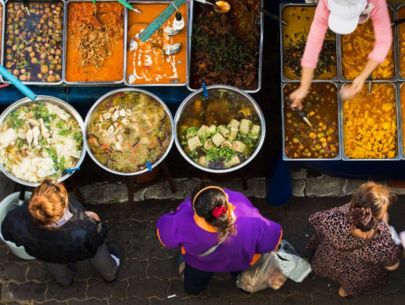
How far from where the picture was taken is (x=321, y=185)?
4.55m

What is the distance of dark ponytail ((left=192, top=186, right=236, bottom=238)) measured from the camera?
9.25 feet

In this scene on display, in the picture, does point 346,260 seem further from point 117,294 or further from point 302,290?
point 117,294

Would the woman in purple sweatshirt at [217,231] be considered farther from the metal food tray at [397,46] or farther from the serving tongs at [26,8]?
the serving tongs at [26,8]

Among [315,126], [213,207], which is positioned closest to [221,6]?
[315,126]

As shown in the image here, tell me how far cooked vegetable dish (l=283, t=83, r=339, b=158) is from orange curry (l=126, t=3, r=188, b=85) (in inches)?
32.0

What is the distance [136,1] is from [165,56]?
0.46 meters

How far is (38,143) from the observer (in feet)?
12.4

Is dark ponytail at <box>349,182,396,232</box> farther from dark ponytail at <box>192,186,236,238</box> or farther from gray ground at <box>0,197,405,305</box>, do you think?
gray ground at <box>0,197,405,305</box>

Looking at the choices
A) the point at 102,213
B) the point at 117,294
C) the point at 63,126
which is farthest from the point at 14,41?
the point at 117,294

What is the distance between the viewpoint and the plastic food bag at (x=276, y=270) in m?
3.85

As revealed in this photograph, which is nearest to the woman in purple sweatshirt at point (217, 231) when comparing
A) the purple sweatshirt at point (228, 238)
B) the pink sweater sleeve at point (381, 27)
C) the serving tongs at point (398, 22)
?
Answer: the purple sweatshirt at point (228, 238)

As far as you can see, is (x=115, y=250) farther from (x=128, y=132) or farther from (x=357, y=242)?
(x=357, y=242)

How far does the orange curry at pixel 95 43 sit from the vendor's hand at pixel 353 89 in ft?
5.21

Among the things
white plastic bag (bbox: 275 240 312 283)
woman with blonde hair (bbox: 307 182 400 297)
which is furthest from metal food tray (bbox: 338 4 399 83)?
white plastic bag (bbox: 275 240 312 283)
